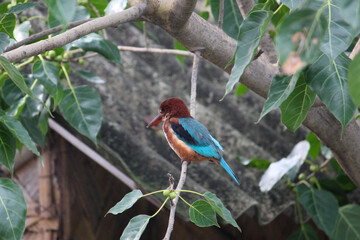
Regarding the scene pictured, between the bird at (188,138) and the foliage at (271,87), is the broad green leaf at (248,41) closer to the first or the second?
the foliage at (271,87)

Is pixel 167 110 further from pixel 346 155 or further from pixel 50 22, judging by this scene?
pixel 346 155

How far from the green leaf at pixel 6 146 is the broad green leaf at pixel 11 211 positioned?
6 centimetres

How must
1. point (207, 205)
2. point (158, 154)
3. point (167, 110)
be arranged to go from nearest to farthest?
point (207, 205), point (167, 110), point (158, 154)

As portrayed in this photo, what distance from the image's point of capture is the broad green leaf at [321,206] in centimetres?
217

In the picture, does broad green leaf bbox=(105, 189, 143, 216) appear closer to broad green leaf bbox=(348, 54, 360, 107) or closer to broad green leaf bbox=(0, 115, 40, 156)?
broad green leaf bbox=(0, 115, 40, 156)

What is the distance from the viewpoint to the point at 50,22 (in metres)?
1.87

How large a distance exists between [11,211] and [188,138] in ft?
2.35

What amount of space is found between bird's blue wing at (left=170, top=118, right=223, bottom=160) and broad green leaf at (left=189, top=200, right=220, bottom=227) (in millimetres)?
577

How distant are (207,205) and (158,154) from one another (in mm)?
921

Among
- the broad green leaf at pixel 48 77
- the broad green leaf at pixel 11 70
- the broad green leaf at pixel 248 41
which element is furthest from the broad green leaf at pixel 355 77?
the broad green leaf at pixel 48 77

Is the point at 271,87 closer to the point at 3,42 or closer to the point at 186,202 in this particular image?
the point at 186,202

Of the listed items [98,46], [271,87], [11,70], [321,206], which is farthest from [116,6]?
[321,206]

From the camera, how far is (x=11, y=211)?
1.50m

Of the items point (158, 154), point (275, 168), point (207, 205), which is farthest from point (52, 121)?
point (207, 205)
